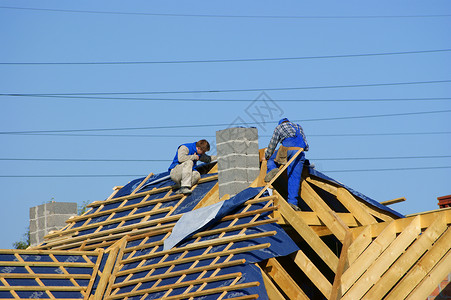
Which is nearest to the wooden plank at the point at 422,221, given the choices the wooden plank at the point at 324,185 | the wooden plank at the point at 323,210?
the wooden plank at the point at 323,210

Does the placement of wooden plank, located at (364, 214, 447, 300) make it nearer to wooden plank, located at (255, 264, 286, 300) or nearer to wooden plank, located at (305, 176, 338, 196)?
wooden plank, located at (255, 264, 286, 300)

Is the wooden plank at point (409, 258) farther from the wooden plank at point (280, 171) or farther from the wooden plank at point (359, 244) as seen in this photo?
the wooden plank at point (280, 171)

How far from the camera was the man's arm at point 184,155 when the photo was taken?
43.9 ft

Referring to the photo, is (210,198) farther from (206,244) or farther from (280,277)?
(280,277)

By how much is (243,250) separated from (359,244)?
1688 millimetres

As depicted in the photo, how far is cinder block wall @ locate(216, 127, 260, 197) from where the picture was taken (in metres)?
12.4

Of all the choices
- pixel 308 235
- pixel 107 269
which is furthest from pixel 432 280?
pixel 107 269

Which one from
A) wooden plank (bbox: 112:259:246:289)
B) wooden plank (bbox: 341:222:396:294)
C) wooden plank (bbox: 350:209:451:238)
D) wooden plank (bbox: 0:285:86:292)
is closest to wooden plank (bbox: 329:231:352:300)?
wooden plank (bbox: 341:222:396:294)

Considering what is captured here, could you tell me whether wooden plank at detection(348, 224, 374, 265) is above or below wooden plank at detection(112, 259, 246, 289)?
below

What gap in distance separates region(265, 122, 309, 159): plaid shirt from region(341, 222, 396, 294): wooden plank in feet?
8.34

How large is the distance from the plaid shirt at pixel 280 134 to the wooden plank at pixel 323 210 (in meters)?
0.72

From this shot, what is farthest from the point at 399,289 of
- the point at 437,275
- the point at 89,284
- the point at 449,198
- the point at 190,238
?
the point at 449,198

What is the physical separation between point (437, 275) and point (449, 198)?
32.2ft

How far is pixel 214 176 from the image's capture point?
13180 mm
